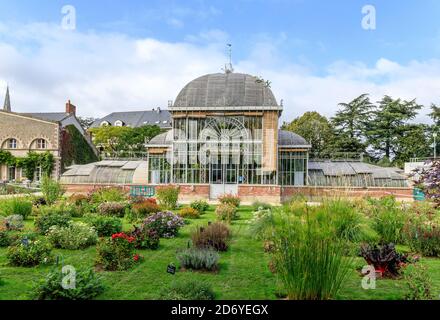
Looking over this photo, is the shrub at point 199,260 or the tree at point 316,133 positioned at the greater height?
the tree at point 316,133

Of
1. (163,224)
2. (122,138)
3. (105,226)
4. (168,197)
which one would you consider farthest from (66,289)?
(122,138)

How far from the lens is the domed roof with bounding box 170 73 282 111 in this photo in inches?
928

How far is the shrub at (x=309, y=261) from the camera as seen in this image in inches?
173

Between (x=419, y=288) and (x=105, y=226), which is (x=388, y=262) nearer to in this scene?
(x=419, y=288)

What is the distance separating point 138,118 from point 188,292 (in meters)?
60.8

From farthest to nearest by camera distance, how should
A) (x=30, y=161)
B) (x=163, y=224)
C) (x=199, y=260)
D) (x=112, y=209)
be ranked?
(x=30, y=161)
(x=112, y=209)
(x=163, y=224)
(x=199, y=260)

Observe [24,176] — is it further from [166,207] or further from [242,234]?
[242,234]

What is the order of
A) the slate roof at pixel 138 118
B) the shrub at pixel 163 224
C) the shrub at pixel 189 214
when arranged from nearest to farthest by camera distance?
the shrub at pixel 163 224 → the shrub at pixel 189 214 → the slate roof at pixel 138 118

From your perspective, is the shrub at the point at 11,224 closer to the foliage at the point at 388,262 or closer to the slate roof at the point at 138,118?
the foliage at the point at 388,262

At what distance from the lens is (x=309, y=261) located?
443 cm

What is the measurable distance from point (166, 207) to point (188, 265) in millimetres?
10229

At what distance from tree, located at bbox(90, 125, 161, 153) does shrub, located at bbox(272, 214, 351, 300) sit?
43518 millimetres

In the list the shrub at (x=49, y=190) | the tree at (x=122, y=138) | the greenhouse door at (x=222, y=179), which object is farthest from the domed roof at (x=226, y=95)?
the tree at (x=122, y=138)

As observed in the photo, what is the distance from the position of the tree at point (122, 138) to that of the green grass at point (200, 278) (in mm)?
39490
